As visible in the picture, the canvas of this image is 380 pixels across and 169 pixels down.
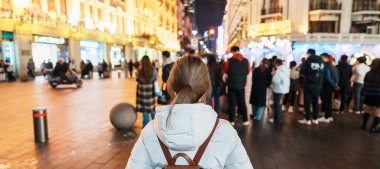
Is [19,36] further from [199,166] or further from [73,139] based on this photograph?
[199,166]

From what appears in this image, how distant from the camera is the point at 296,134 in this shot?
19.9 ft

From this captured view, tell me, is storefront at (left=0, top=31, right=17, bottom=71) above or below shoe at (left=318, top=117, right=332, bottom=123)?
above

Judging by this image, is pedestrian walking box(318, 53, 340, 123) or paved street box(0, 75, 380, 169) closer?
paved street box(0, 75, 380, 169)

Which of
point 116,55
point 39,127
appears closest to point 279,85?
point 39,127

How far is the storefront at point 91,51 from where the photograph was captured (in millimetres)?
27734

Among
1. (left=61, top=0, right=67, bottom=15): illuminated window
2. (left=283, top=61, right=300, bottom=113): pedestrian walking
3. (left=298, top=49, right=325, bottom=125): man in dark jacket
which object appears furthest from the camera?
(left=61, top=0, right=67, bottom=15): illuminated window

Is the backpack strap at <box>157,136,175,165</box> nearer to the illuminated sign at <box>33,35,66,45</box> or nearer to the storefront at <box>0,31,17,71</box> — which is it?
the storefront at <box>0,31,17,71</box>

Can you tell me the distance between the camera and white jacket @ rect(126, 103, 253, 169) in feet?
4.75

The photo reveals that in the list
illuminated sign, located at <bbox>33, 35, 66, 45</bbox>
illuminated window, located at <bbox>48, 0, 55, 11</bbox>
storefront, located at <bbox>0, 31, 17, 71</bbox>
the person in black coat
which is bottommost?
the person in black coat

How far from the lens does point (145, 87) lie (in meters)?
6.13

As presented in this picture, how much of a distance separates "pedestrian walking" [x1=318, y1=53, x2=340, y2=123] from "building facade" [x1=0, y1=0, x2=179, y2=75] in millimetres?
18531

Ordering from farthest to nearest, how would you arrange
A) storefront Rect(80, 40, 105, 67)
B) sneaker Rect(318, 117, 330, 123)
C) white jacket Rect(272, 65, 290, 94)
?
storefront Rect(80, 40, 105, 67)
sneaker Rect(318, 117, 330, 123)
white jacket Rect(272, 65, 290, 94)

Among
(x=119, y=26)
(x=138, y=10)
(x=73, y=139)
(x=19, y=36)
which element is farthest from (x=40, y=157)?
(x=138, y=10)

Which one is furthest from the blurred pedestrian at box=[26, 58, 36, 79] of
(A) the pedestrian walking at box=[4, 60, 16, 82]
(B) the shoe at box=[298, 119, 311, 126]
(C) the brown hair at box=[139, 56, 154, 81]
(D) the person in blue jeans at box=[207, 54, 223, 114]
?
(B) the shoe at box=[298, 119, 311, 126]
